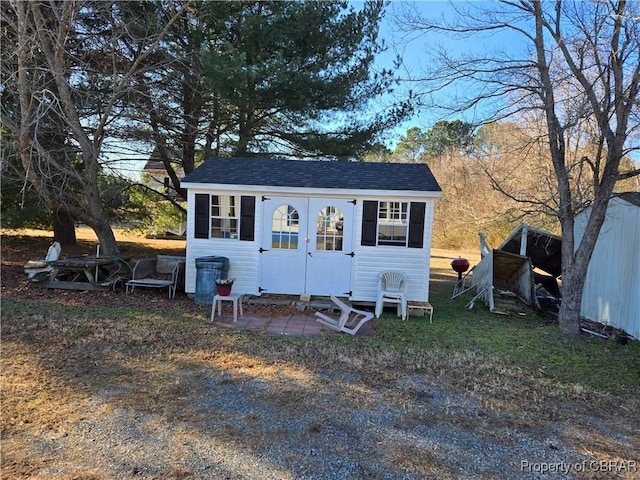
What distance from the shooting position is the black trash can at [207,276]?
7.96 metres

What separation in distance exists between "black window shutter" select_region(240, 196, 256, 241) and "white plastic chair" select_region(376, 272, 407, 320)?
2.73m

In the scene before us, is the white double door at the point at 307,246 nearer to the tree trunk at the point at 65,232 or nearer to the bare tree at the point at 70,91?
the bare tree at the point at 70,91

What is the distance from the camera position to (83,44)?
1078 centimetres

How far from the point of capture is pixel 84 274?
30.0 ft

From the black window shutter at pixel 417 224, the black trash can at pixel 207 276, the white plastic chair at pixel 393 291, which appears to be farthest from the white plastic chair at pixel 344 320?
the black trash can at pixel 207 276

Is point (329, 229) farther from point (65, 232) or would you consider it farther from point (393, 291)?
point (65, 232)

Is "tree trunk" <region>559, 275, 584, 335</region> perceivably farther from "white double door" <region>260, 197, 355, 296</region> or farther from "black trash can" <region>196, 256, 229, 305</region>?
"black trash can" <region>196, 256, 229, 305</region>

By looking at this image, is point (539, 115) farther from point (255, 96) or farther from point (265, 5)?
point (265, 5)

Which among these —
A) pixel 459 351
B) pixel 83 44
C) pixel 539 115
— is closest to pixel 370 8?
pixel 539 115

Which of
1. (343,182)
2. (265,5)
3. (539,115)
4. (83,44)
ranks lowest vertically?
(343,182)

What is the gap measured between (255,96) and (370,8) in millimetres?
4462

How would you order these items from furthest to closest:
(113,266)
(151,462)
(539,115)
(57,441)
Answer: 1. (113,266)
2. (539,115)
3. (57,441)
4. (151,462)

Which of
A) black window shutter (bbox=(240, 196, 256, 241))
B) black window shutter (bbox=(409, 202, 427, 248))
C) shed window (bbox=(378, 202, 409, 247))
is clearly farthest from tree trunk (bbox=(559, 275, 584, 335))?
black window shutter (bbox=(240, 196, 256, 241))

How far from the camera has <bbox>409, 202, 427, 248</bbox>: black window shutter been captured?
317 inches
